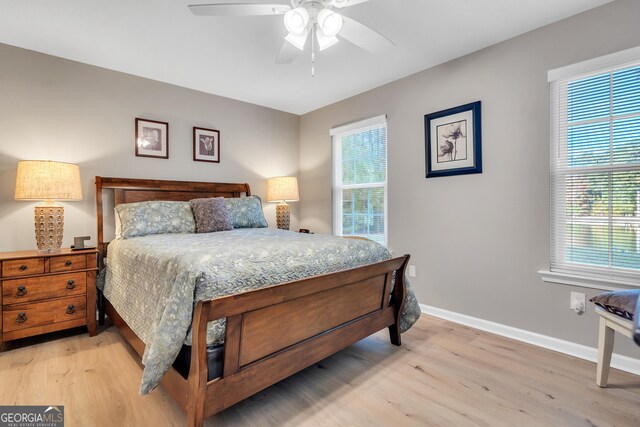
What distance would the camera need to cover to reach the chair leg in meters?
1.81

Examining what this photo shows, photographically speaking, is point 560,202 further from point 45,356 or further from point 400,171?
point 45,356

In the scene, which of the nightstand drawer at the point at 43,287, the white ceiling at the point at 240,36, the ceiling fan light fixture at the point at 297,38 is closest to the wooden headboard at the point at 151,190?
the nightstand drawer at the point at 43,287

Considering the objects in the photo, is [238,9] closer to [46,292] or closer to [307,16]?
[307,16]

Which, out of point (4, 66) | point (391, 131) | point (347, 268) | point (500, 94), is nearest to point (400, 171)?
point (391, 131)

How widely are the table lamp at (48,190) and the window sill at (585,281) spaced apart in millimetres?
3816

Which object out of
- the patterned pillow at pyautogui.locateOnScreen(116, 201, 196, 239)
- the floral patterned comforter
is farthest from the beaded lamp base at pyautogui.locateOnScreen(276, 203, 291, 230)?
the floral patterned comforter

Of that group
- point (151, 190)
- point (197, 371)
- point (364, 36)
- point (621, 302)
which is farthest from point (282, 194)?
point (621, 302)

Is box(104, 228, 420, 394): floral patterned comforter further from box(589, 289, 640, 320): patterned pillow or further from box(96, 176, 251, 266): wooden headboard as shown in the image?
box(589, 289, 640, 320): patterned pillow

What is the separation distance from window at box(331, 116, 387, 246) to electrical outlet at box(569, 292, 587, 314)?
172cm

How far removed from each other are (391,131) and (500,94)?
3.60ft

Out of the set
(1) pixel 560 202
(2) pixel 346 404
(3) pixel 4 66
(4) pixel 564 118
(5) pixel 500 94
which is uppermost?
(3) pixel 4 66

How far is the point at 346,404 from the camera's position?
172cm

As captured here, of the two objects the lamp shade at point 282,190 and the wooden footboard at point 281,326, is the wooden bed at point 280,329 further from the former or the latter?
the lamp shade at point 282,190

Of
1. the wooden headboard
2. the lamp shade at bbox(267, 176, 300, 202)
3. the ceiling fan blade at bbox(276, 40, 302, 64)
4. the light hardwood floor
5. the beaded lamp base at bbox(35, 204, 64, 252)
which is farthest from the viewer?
the lamp shade at bbox(267, 176, 300, 202)
